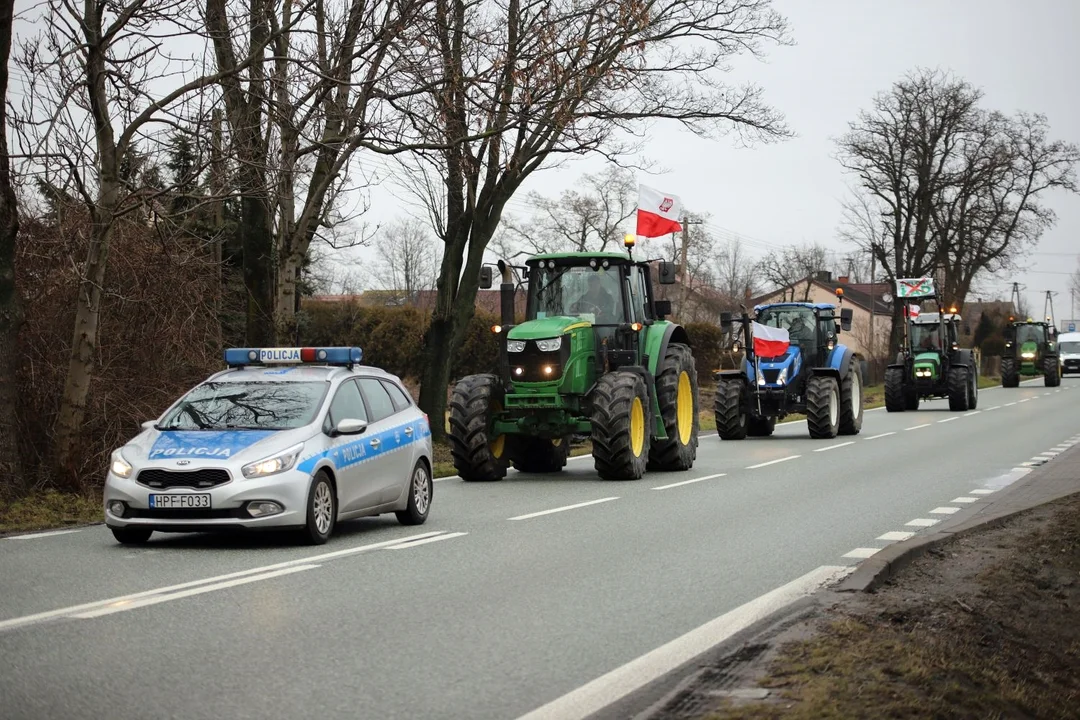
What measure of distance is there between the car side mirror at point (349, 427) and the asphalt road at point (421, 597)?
2.94 ft

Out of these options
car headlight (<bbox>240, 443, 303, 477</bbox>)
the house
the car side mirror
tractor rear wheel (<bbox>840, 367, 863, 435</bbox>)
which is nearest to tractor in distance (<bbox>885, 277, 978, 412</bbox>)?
tractor rear wheel (<bbox>840, 367, 863, 435</bbox>)

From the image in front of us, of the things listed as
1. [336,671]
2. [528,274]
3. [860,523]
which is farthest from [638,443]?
[336,671]

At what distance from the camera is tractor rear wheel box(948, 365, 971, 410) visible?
4209 centimetres

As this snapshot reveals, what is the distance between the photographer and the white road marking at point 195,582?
26.7 feet

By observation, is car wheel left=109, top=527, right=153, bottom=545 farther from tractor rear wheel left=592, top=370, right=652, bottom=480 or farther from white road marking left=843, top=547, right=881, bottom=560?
tractor rear wheel left=592, top=370, right=652, bottom=480

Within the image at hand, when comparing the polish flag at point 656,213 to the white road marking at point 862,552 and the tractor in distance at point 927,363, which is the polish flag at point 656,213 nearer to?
the white road marking at point 862,552

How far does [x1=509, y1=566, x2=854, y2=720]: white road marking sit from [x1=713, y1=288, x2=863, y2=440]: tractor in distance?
18575 millimetres

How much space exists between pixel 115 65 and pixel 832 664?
11.3 metres

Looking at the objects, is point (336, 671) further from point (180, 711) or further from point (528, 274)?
point (528, 274)

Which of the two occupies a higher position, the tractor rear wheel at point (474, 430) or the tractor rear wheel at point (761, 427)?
the tractor rear wheel at point (474, 430)

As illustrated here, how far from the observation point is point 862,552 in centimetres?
1148

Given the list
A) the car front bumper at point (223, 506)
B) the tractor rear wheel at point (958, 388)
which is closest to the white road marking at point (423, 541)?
the car front bumper at point (223, 506)

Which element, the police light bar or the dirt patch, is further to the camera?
the police light bar

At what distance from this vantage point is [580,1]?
912 inches
